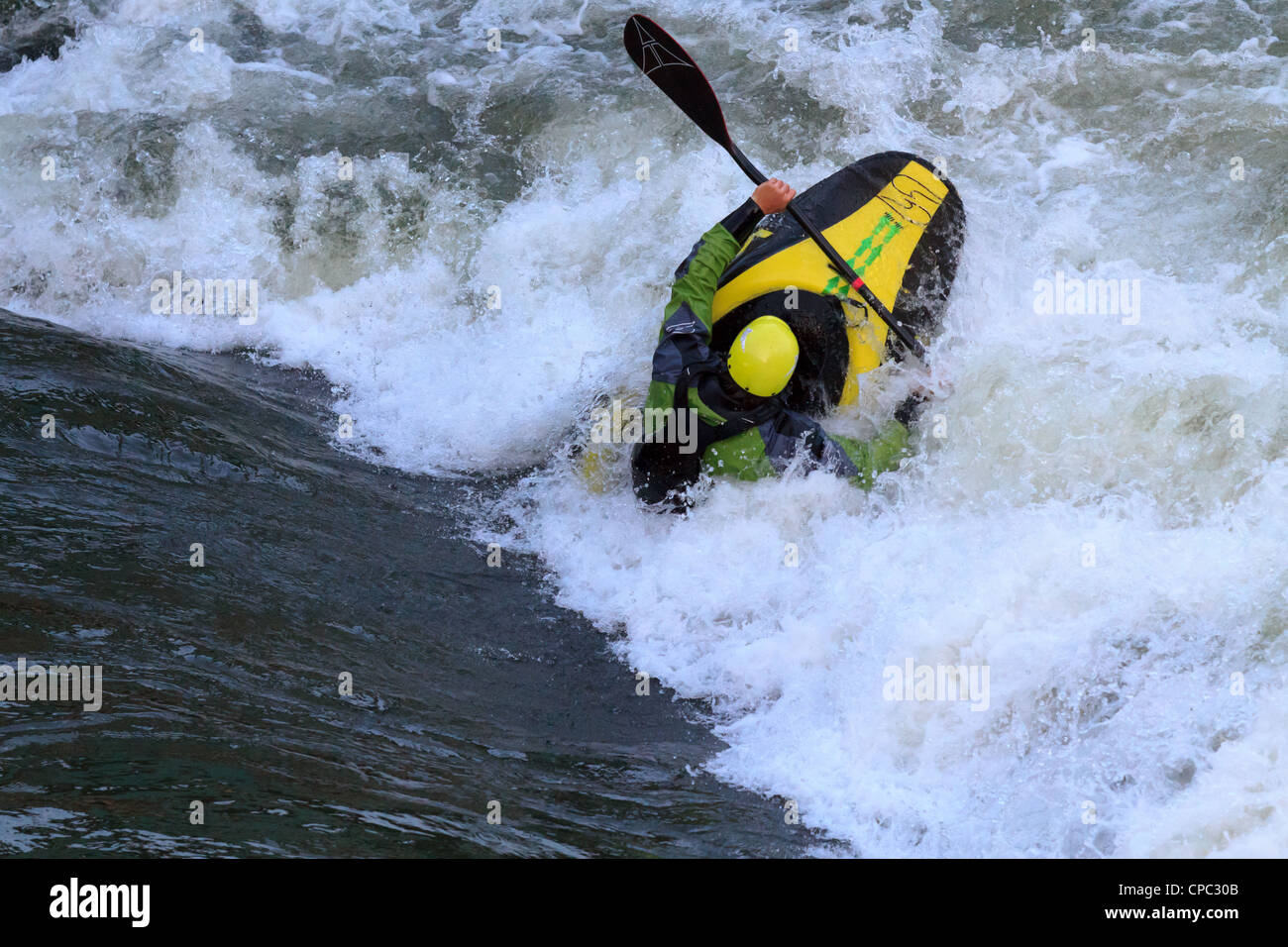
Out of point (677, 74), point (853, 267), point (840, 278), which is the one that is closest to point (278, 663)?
point (840, 278)

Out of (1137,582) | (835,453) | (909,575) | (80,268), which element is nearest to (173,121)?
(80,268)

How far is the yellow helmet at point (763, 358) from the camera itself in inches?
174

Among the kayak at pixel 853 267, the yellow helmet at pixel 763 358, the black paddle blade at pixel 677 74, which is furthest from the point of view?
the black paddle blade at pixel 677 74

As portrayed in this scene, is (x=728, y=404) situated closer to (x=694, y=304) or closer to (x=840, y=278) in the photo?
(x=694, y=304)

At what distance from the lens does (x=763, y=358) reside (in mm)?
4414

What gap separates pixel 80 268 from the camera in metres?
6.92

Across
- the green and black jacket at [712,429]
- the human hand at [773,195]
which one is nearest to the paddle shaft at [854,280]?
the human hand at [773,195]

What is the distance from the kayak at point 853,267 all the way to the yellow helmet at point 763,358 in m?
0.30

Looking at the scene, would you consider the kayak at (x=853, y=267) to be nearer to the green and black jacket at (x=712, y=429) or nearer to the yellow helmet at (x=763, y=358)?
the green and black jacket at (x=712, y=429)

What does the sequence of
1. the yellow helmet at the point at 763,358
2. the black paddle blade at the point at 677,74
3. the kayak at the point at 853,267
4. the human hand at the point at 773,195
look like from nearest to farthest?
the yellow helmet at the point at 763,358
the human hand at the point at 773,195
the kayak at the point at 853,267
the black paddle blade at the point at 677,74

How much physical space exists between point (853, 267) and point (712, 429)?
106 cm

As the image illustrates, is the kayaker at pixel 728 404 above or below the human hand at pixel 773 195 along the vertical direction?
below

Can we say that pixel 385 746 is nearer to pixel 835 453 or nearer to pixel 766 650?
pixel 766 650

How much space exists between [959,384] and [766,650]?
156cm
